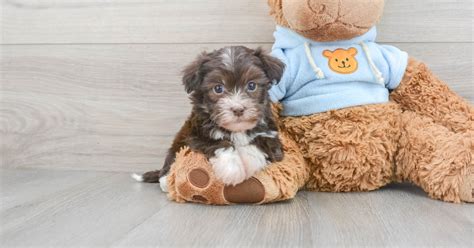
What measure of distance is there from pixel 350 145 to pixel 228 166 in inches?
16.4

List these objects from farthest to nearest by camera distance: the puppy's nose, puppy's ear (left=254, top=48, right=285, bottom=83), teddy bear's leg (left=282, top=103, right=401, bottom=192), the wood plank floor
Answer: teddy bear's leg (left=282, top=103, right=401, bottom=192)
puppy's ear (left=254, top=48, right=285, bottom=83)
the puppy's nose
the wood plank floor

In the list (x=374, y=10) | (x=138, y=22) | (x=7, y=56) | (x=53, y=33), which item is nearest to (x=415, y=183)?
(x=374, y=10)

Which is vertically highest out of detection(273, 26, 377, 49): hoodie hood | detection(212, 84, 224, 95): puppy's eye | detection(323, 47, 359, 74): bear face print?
detection(273, 26, 377, 49): hoodie hood

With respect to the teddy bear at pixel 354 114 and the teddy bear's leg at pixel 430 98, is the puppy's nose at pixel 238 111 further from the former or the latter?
the teddy bear's leg at pixel 430 98

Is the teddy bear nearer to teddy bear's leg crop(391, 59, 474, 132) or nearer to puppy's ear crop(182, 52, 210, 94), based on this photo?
teddy bear's leg crop(391, 59, 474, 132)

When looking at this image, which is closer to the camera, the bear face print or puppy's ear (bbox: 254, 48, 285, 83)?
puppy's ear (bbox: 254, 48, 285, 83)

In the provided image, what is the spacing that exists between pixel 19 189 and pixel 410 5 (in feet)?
4.80

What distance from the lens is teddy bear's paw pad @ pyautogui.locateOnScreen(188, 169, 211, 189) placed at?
1.45m

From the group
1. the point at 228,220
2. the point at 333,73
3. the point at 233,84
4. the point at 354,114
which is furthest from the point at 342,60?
the point at 228,220

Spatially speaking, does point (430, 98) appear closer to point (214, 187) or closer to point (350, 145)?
point (350, 145)

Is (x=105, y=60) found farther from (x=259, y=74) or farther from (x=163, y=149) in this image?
(x=259, y=74)

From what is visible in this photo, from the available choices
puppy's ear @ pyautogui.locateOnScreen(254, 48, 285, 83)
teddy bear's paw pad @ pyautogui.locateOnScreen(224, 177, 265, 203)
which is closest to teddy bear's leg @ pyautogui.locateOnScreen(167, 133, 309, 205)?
teddy bear's paw pad @ pyautogui.locateOnScreen(224, 177, 265, 203)

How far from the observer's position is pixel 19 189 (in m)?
1.77

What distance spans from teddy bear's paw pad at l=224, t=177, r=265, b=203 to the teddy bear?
48 millimetres
